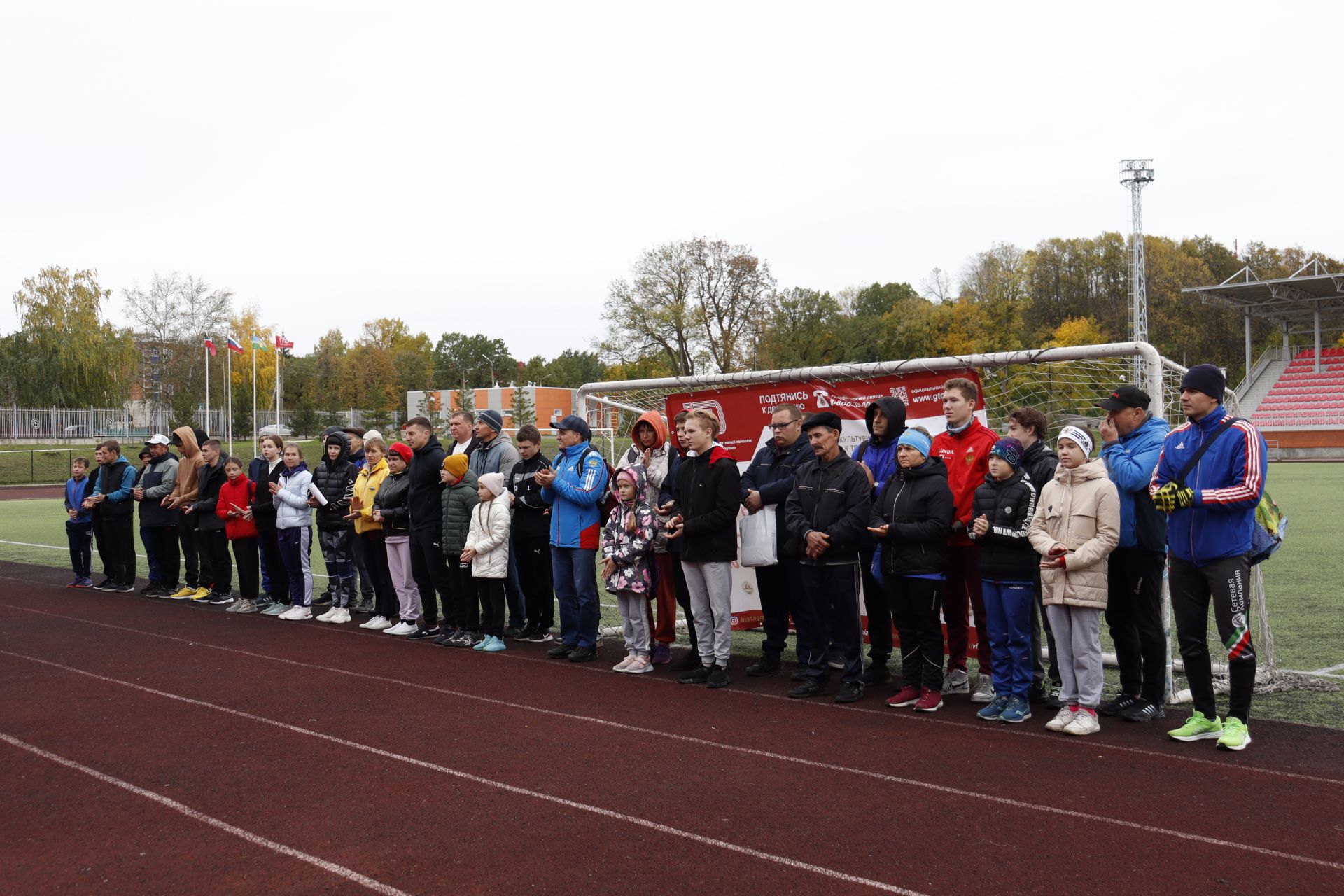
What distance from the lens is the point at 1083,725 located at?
5.73 meters

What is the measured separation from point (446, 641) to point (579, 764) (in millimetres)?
3740

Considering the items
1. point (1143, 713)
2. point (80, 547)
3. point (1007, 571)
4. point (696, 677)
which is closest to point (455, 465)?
point (696, 677)

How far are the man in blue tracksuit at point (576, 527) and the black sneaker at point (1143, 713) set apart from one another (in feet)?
12.7

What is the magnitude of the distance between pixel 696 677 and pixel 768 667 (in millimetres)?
617

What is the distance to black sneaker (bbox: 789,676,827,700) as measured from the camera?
265 inches

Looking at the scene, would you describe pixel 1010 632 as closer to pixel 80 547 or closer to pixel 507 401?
pixel 80 547

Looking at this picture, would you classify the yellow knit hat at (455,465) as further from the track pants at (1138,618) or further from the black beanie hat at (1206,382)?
the black beanie hat at (1206,382)

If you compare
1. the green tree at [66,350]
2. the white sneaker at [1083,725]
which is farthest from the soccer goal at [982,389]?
the green tree at [66,350]

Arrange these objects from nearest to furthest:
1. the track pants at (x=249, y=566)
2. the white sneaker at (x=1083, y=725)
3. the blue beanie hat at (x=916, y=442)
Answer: the white sneaker at (x=1083, y=725), the blue beanie hat at (x=916, y=442), the track pants at (x=249, y=566)

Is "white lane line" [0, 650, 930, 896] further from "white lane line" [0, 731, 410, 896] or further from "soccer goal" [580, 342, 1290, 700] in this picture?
"soccer goal" [580, 342, 1290, 700]

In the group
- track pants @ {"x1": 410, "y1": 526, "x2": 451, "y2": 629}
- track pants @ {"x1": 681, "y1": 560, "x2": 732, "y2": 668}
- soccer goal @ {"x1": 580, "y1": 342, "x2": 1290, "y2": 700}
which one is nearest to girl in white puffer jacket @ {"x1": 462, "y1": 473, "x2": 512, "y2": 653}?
track pants @ {"x1": 410, "y1": 526, "x2": 451, "y2": 629}

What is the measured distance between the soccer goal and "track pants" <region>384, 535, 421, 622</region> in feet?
6.03

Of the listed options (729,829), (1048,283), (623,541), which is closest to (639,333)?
(1048,283)

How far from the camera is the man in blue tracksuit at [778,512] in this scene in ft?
23.8
